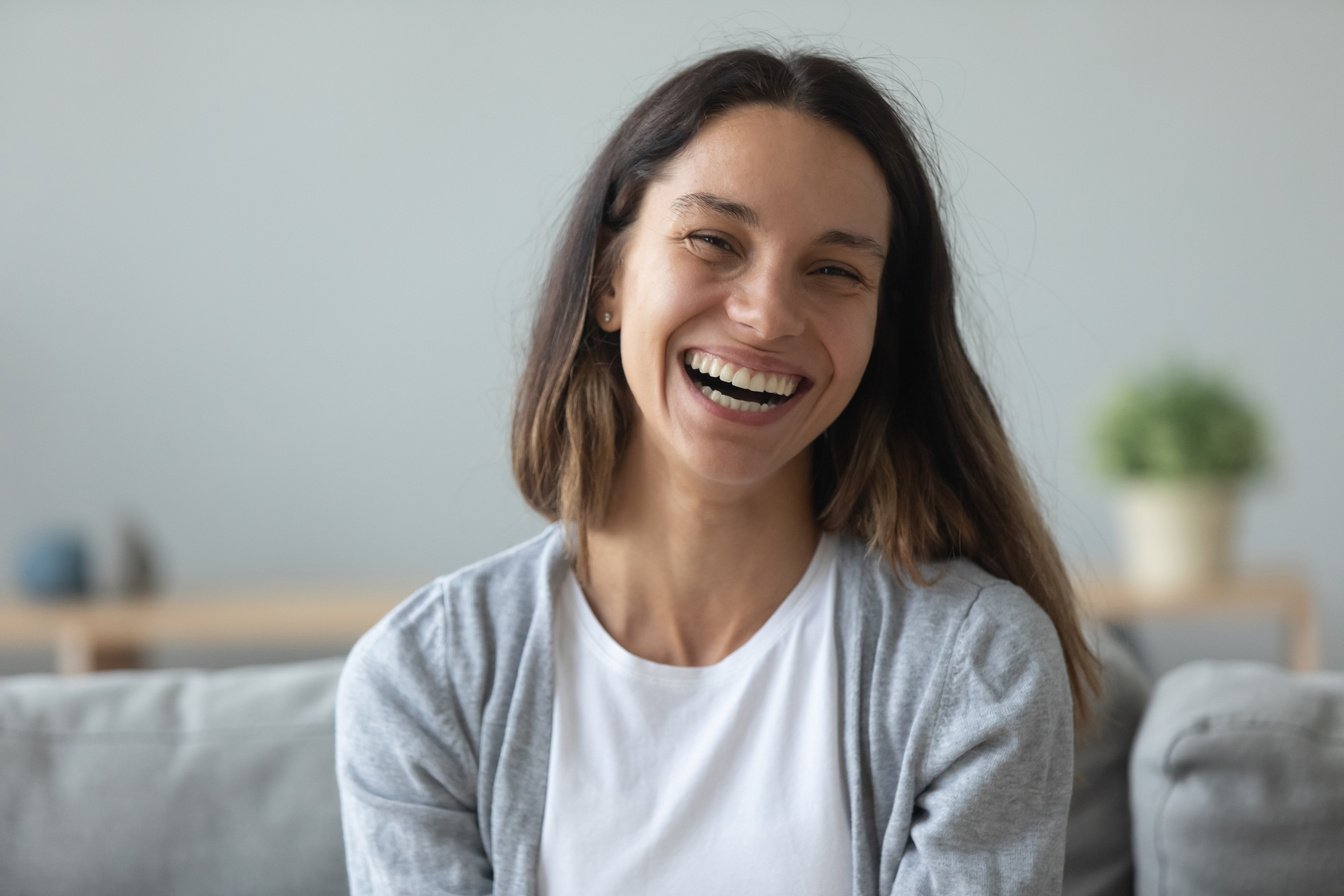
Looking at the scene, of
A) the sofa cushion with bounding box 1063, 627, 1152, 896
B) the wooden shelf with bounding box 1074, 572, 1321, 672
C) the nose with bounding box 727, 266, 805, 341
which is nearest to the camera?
the nose with bounding box 727, 266, 805, 341

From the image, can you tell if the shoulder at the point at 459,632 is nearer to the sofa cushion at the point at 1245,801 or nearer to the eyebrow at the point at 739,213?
the eyebrow at the point at 739,213

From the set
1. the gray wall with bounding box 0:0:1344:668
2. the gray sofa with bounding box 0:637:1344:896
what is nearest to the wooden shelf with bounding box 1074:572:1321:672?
the gray wall with bounding box 0:0:1344:668

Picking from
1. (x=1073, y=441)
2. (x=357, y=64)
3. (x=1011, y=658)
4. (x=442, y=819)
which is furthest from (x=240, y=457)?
(x=1011, y=658)

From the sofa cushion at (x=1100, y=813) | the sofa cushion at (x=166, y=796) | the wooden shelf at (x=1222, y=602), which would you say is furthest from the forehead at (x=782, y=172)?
the wooden shelf at (x=1222, y=602)

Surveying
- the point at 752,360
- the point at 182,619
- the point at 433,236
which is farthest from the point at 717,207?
the point at 433,236

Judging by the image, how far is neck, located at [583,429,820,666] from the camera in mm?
1344

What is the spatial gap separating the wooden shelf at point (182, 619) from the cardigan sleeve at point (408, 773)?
1612 millimetres

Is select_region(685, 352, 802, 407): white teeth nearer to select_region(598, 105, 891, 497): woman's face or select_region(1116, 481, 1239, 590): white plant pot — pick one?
select_region(598, 105, 891, 497): woman's face

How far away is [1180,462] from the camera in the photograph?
2879 mm

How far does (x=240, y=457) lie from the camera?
Answer: 11.2 ft

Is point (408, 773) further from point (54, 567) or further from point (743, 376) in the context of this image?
point (54, 567)

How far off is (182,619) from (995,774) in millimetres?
2102

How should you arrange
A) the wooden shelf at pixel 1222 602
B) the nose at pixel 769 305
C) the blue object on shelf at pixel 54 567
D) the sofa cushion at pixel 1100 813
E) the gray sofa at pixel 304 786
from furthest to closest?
the blue object on shelf at pixel 54 567 → the wooden shelf at pixel 1222 602 → the sofa cushion at pixel 1100 813 → the gray sofa at pixel 304 786 → the nose at pixel 769 305

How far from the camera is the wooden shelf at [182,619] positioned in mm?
2889
